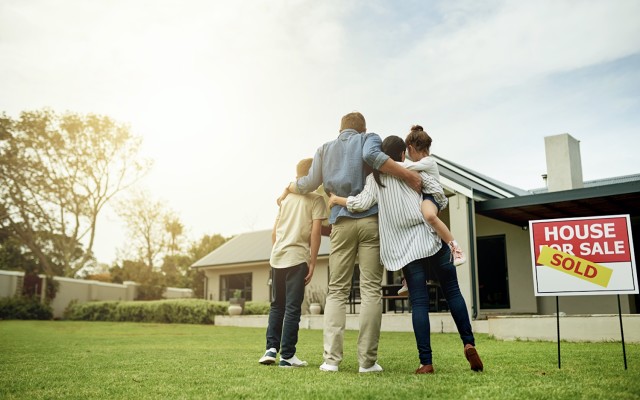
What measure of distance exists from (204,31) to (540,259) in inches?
327

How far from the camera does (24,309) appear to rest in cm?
2370

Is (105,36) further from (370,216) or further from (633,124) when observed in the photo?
(633,124)

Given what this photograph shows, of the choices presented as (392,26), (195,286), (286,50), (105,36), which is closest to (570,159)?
(392,26)

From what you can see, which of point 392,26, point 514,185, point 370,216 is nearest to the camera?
point 370,216

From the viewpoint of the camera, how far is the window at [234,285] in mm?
23055

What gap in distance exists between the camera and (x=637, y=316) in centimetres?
699

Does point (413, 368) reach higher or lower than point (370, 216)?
lower

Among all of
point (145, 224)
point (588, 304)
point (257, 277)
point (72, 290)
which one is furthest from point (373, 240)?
point (145, 224)

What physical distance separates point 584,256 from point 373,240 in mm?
1752

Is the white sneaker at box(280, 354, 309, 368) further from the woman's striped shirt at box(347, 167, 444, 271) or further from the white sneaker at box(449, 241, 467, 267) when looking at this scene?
the white sneaker at box(449, 241, 467, 267)

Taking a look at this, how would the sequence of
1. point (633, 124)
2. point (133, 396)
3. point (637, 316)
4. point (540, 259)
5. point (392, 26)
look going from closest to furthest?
point (133, 396) → point (540, 259) → point (637, 316) → point (392, 26) → point (633, 124)

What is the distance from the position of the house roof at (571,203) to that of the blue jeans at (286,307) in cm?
751

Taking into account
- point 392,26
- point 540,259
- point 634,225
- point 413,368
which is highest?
point 392,26

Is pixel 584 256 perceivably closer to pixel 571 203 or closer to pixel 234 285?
pixel 571 203
